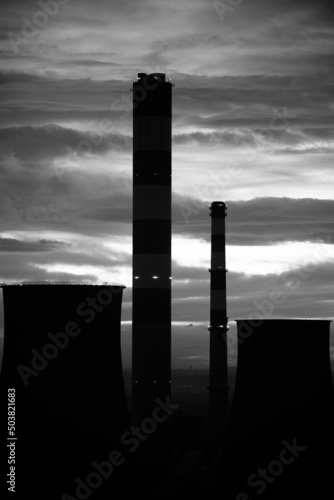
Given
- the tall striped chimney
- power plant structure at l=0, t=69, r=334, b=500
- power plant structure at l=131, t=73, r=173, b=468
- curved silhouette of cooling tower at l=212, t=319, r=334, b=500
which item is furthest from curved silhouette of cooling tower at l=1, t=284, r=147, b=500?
the tall striped chimney

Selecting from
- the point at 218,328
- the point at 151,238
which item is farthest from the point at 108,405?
the point at 218,328

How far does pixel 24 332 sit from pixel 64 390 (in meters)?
1.22

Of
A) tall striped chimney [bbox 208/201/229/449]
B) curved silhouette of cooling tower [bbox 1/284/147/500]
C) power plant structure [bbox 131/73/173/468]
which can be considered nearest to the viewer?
curved silhouette of cooling tower [bbox 1/284/147/500]

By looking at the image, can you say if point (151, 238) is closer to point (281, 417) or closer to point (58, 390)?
point (281, 417)

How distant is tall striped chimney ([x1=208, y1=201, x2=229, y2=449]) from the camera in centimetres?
3622

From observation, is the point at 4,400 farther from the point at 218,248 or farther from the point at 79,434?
the point at 218,248

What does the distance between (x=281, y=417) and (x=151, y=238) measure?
9.96 m

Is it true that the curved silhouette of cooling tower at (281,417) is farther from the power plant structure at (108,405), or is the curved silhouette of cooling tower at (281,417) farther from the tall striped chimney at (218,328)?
the tall striped chimney at (218,328)

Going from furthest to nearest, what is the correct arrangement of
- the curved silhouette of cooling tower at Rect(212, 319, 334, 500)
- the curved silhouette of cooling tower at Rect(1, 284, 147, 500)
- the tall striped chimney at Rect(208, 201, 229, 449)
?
the tall striped chimney at Rect(208, 201, 229, 449)
the curved silhouette of cooling tower at Rect(212, 319, 334, 500)
the curved silhouette of cooling tower at Rect(1, 284, 147, 500)

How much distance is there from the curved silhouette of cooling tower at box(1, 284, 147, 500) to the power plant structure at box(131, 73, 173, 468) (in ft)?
34.0

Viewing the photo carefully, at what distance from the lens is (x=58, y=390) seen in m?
14.3

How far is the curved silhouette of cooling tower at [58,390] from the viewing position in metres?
14.1

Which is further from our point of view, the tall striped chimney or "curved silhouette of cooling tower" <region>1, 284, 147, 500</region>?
the tall striped chimney

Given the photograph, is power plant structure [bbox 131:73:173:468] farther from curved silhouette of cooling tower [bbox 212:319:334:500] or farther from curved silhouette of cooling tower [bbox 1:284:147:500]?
curved silhouette of cooling tower [bbox 1:284:147:500]
